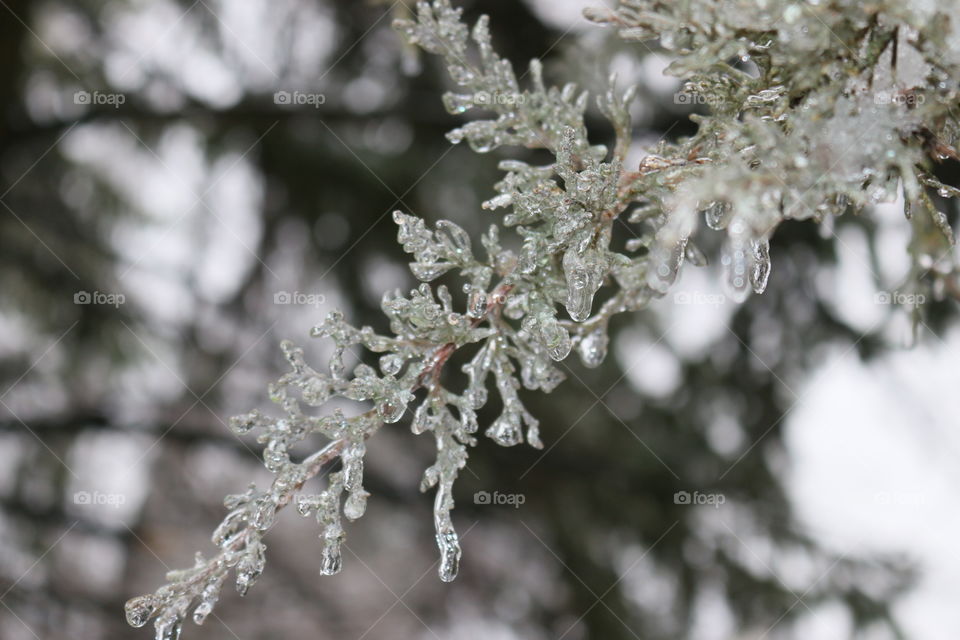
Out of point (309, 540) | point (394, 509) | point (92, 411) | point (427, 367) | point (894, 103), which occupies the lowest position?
point (309, 540)

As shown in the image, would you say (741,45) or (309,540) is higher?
(741,45)

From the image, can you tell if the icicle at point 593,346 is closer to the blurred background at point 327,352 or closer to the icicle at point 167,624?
the icicle at point 167,624

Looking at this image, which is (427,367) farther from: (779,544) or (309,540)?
(309,540)

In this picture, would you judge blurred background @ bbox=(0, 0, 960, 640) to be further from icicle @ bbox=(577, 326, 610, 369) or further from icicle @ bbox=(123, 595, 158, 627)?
icicle @ bbox=(123, 595, 158, 627)

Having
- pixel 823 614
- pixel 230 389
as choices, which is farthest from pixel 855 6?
pixel 230 389
